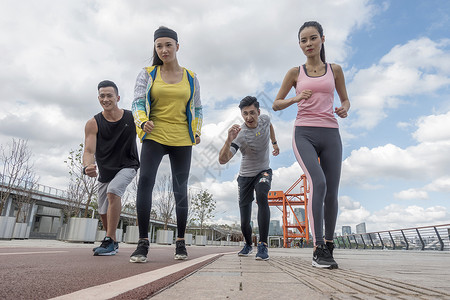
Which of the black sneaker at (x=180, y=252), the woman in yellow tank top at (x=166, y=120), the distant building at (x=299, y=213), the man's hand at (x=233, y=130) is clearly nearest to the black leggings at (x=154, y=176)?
the woman in yellow tank top at (x=166, y=120)

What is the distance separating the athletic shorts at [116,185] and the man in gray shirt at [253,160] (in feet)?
3.45

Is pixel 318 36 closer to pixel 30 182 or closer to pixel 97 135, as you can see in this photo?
pixel 97 135

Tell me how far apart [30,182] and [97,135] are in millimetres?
16900

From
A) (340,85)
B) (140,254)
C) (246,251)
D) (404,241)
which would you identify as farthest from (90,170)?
(404,241)

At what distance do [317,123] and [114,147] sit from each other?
2.25 meters

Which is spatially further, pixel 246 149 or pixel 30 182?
pixel 30 182

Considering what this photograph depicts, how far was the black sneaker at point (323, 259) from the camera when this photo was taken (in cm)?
206

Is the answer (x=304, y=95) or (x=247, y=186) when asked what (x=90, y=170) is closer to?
(x=247, y=186)

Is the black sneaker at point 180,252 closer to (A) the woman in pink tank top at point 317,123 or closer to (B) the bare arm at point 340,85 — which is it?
(A) the woman in pink tank top at point 317,123

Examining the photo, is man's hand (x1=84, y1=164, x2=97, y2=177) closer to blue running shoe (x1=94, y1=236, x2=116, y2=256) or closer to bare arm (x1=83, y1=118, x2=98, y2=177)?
bare arm (x1=83, y1=118, x2=98, y2=177)

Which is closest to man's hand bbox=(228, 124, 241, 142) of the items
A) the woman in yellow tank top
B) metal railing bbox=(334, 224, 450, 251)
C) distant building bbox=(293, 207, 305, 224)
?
the woman in yellow tank top

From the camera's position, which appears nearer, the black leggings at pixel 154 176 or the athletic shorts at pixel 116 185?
the black leggings at pixel 154 176

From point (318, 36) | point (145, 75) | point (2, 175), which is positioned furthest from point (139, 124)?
point (2, 175)

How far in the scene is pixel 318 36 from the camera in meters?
2.87
